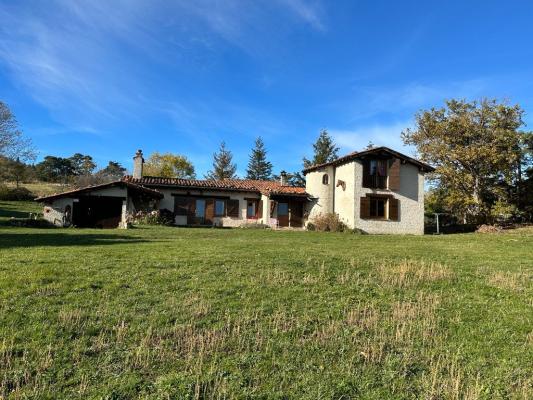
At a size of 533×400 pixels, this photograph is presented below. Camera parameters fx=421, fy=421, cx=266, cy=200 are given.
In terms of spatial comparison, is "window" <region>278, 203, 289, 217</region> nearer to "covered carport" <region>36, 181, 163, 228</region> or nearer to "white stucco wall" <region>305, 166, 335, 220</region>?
"white stucco wall" <region>305, 166, 335, 220</region>

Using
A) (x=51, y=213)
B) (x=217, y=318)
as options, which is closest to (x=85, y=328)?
(x=217, y=318)

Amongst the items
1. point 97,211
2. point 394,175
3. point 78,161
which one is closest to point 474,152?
point 394,175

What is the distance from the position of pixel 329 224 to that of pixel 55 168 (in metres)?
63.3

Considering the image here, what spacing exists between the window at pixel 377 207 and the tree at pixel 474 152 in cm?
628

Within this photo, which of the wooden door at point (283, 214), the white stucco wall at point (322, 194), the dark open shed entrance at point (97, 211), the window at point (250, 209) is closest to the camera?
the dark open shed entrance at point (97, 211)

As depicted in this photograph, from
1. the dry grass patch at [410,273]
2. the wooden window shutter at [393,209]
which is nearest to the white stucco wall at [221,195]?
the wooden window shutter at [393,209]

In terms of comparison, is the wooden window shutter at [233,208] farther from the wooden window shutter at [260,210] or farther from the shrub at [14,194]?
the shrub at [14,194]

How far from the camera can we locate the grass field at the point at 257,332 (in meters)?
4.07

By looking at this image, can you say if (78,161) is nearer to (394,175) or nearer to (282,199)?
(282,199)

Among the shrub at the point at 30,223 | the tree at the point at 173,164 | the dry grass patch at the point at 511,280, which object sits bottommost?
the dry grass patch at the point at 511,280

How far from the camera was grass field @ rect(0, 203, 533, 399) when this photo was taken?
407 cm

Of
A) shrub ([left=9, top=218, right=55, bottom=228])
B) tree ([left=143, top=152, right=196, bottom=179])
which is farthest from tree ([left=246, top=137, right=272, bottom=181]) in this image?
shrub ([left=9, top=218, right=55, bottom=228])

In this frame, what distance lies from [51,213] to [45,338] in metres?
23.4

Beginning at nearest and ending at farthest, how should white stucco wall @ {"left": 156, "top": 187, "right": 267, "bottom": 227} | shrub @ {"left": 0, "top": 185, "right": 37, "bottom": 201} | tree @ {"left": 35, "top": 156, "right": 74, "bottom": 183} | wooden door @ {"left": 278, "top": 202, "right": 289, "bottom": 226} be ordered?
white stucco wall @ {"left": 156, "top": 187, "right": 267, "bottom": 227}
wooden door @ {"left": 278, "top": 202, "right": 289, "bottom": 226}
shrub @ {"left": 0, "top": 185, "right": 37, "bottom": 201}
tree @ {"left": 35, "top": 156, "right": 74, "bottom": 183}
